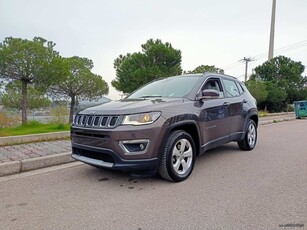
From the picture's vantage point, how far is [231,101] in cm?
533

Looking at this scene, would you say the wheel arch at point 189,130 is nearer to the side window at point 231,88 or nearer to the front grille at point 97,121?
the front grille at point 97,121

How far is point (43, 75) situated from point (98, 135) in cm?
600

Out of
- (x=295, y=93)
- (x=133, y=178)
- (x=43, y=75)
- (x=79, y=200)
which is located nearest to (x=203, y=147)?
(x=133, y=178)

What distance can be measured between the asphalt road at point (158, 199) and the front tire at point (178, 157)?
14 cm

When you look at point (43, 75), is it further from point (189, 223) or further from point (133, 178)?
point (189, 223)

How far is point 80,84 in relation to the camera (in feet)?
48.1

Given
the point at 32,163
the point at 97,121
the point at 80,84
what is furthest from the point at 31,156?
the point at 80,84

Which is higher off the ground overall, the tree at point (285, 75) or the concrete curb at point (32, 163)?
the tree at point (285, 75)

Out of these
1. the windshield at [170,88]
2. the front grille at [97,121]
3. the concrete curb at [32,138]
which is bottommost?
the concrete curb at [32,138]

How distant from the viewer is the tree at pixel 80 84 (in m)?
14.1

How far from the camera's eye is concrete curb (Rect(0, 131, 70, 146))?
6.18 meters

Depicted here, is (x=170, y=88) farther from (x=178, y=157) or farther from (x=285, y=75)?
(x=285, y=75)

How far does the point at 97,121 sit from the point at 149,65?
19694 millimetres

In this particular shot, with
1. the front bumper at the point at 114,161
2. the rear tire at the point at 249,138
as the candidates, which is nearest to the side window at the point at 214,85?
the rear tire at the point at 249,138
